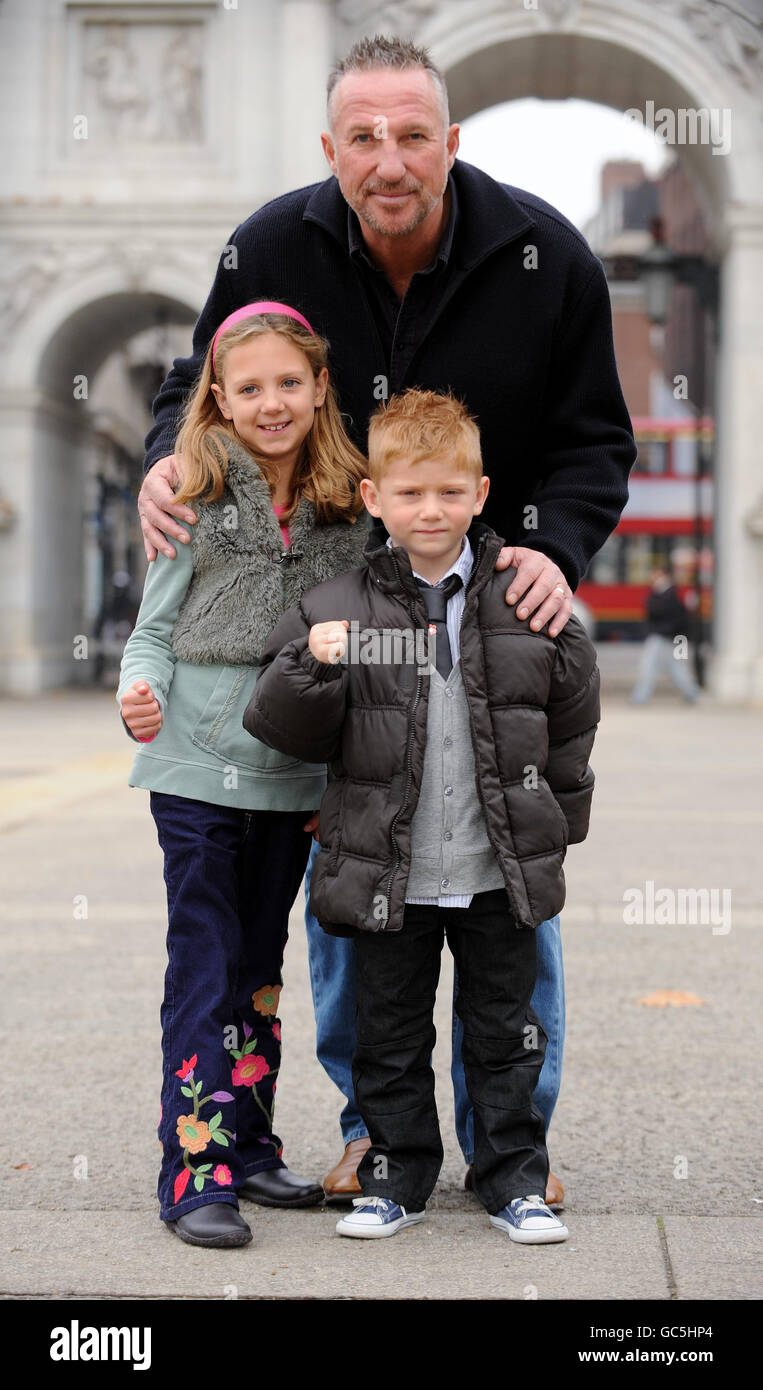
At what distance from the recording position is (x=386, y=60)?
3.30 metres

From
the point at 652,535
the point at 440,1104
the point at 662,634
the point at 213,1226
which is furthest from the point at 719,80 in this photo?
the point at 213,1226

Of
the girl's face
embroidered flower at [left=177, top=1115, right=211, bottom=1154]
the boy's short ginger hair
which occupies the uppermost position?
the girl's face

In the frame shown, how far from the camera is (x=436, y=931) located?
3.29m

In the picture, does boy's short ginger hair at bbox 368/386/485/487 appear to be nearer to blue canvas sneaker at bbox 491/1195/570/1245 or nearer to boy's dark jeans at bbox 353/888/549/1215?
boy's dark jeans at bbox 353/888/549/1215

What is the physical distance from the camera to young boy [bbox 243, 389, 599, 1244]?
3154 mm

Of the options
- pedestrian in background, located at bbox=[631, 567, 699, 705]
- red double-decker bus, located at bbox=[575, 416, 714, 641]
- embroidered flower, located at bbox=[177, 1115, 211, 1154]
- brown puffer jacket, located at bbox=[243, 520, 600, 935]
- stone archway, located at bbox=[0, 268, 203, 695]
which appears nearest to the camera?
brown puffer jacket, located at bbox=[243, 520, 600, 935]

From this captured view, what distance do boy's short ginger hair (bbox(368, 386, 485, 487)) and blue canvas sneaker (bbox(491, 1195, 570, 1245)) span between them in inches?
53.4

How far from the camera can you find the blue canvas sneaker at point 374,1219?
126 inches

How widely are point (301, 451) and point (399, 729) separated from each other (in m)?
0.67

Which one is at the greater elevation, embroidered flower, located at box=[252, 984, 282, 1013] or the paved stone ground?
embroidered flower, located at box=[252, 984, 282, 1013]

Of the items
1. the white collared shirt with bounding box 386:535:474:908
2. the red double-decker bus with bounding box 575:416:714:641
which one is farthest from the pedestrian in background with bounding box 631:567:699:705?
the white collared shirt with bounding box 386:535:474:908

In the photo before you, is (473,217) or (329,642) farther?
(473,217)

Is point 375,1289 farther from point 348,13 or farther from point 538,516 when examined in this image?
point 348,13

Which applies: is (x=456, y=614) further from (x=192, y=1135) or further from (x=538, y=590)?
(x=192, y=1135)
